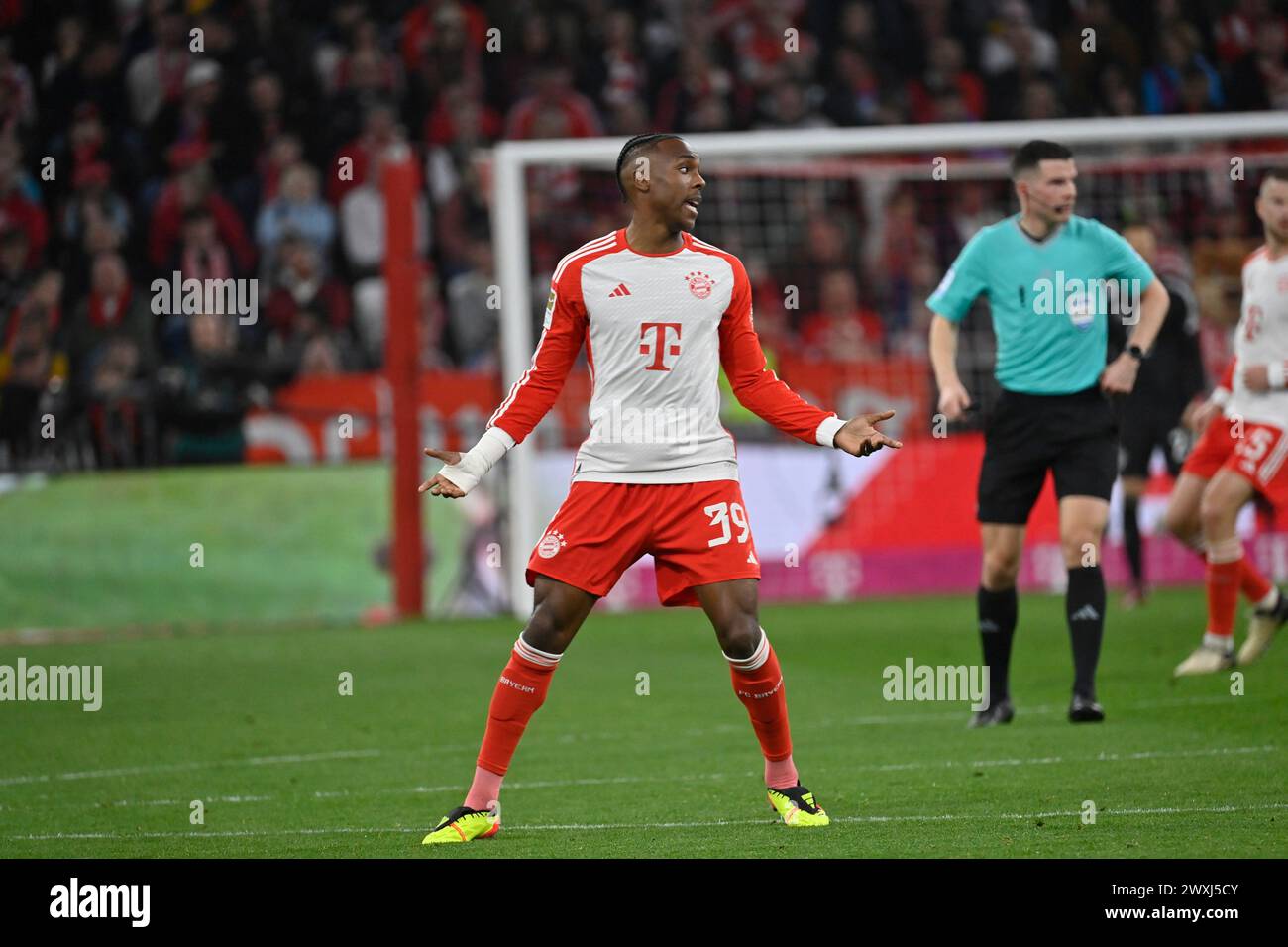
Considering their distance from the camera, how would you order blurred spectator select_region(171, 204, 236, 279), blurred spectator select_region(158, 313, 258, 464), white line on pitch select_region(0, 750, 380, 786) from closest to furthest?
1. white line on pitch select_region(0, 750, 380, 786)
2. blurred spectator select_region(158, 313, 258, 464)
3. blurred spectator select_region(171, 204, 236, 279)

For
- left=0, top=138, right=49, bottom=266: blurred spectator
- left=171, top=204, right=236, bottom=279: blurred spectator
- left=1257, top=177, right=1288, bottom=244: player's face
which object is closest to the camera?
left=1257, top=177, right=1288, bottom=244: player's face

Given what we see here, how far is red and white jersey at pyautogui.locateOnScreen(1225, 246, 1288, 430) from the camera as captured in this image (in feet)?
32.0

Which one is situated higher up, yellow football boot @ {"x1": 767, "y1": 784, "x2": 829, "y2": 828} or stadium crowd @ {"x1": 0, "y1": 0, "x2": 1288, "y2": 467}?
stadium crowd @ {"x1": 0, "y1": 0, "x2": 1288, "y2": 467}

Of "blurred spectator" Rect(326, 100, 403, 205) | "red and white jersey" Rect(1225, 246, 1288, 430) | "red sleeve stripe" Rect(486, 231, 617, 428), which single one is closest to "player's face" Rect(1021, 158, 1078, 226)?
"red and white jersey" Rect(1225, 246, 1288, 430)

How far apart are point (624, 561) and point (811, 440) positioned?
72cm

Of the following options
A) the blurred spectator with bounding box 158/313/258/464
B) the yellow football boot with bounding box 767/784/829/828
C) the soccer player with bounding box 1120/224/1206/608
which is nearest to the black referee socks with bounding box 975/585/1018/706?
the yellow football boot with bounding box 767/784/829/828

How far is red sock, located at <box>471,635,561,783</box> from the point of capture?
242 inches

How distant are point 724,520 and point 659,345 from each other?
585 millimetres

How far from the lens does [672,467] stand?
6.20 meters

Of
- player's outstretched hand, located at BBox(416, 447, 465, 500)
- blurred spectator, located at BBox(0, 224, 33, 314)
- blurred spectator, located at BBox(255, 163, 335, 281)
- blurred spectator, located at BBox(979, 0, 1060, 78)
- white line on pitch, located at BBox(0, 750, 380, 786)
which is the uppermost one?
blurred spectator, located at BBox(979, 0, 1060, 78)

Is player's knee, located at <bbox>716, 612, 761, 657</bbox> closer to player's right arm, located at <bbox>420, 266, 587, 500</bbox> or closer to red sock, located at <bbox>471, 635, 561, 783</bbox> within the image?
red sock, located at <bbox>471, 635, 561, 783</bbox>

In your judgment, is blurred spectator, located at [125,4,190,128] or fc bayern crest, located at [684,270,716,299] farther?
blurred spectator, located at [125,4,190,128]

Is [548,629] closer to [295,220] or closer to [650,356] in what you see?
[650,356]

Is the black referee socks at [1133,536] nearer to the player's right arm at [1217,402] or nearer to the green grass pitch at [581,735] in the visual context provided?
the green grass pitch at [581,735]
